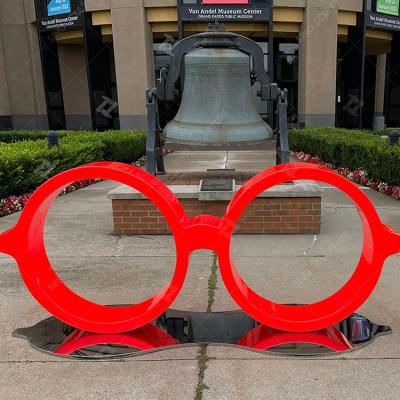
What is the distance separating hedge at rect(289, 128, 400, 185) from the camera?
303 inches

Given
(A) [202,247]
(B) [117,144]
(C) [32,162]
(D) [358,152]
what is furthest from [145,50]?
(A) [202,247]

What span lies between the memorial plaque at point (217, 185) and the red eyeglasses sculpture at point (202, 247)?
264 centimetres

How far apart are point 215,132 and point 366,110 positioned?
26609 millimetres

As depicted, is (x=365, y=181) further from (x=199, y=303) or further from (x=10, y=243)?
(x=10, y=243)

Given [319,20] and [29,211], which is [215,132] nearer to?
[29,211]

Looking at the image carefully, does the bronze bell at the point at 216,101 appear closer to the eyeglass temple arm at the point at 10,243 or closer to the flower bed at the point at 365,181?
the eyeglass temple arm at the point at 10,243

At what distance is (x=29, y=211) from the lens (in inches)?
120

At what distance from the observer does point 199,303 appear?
3.73m

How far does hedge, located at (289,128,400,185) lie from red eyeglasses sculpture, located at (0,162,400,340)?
498 cm

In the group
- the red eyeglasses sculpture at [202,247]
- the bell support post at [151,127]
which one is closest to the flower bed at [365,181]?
the bell support post at [151,127]

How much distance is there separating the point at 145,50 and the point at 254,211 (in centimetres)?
1359

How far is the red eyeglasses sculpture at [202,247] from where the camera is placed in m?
2.98

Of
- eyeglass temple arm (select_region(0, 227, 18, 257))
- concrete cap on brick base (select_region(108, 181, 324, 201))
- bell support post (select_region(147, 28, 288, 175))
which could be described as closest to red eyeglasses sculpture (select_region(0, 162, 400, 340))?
eyeglass temple arm (select_region(0, 227, 18, 257))

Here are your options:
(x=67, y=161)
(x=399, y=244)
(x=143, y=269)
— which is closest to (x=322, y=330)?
(x=399, y=244)
